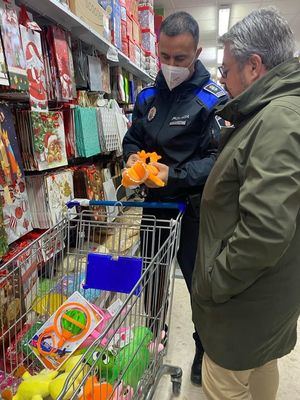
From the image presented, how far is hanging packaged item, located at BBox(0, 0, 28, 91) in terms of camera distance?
1.35 m

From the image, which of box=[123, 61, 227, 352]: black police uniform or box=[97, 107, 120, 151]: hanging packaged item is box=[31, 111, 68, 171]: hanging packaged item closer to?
box=[123, 61, 227, 352]: black police uniform

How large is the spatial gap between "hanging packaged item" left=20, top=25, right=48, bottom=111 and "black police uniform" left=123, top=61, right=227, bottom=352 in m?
0.51

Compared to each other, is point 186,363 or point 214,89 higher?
point 214,89

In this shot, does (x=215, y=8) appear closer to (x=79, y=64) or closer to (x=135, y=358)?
(x=79, y=64)

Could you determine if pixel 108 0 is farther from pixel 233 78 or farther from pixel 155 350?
pixel 155 350

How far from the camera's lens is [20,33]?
1481mm

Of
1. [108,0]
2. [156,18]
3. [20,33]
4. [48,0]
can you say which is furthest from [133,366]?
[156,18]

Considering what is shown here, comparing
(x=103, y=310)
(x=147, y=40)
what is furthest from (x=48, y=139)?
(x=147, y=40)

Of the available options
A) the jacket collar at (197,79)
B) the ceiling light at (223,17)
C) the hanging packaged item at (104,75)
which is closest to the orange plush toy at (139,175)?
the jacket collar at (197,79)

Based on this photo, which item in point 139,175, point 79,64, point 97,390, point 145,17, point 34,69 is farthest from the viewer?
point 145,17

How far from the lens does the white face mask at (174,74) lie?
1.62 meters

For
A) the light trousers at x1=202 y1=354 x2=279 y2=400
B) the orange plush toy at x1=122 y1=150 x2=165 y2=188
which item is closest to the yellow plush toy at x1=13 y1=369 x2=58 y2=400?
the light trousers at x1=202 y1=354 x2=279 y2=400

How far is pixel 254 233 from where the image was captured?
91 centimetres

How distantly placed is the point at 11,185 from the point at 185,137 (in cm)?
85
